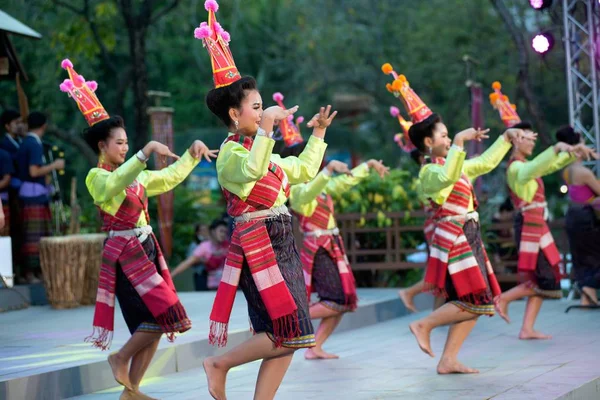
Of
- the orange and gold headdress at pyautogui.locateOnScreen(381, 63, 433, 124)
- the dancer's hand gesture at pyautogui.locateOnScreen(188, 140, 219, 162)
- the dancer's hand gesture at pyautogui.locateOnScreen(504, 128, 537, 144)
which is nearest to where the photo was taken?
the dancer's hand gesture at pyautogui.locateOnScreen(188, 140, 219, 162)

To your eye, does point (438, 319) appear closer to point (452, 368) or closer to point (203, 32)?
point (452, 368)

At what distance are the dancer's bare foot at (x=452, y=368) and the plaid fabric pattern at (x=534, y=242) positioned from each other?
1.86 metres

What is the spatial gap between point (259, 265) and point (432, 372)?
213 centimetres

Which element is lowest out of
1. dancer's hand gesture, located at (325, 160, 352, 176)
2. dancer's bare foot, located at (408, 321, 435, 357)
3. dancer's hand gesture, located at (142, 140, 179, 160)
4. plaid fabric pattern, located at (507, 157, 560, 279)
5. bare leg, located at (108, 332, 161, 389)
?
dancer's bare foot, located at (408, 321, 435, 357)

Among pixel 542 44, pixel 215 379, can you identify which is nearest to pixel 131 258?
pixel 215 379

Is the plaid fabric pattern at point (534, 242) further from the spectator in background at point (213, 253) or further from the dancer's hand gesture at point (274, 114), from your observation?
the spectator in background at point (213, 253)

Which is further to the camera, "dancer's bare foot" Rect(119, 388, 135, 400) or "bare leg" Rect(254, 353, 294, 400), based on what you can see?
"dancer's bare foot" Rect(119, 388, 135, 400)

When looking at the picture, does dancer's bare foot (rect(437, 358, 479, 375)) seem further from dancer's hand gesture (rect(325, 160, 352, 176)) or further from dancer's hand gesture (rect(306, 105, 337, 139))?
dancer's hand gesture (rect(306, 105, 337, 139))

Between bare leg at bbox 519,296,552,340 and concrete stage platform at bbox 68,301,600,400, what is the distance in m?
0.10

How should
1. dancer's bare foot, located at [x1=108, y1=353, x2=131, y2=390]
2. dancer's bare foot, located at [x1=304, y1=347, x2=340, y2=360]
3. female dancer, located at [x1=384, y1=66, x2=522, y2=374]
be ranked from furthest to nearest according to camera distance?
dancer's bare foot, located at [x1=304, y1=347, x2=340, y2=360] < female dancer, located at [x1=384, y1=66, x2=522, y2=374] < dancer's bare foot, located at [x1=108, y1=353, x2=131, y2=390]

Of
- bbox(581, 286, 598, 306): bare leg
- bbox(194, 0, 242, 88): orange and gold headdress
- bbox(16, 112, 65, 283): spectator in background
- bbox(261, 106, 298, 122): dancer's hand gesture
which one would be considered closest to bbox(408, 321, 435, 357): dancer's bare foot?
bbox(194, 0, 242, 88): orange and gold headdress

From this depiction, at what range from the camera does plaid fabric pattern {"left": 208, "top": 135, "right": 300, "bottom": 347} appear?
4602 millimetres

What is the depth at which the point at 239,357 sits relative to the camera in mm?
Answer: 4664

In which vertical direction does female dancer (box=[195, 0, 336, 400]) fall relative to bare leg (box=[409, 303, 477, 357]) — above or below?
above
